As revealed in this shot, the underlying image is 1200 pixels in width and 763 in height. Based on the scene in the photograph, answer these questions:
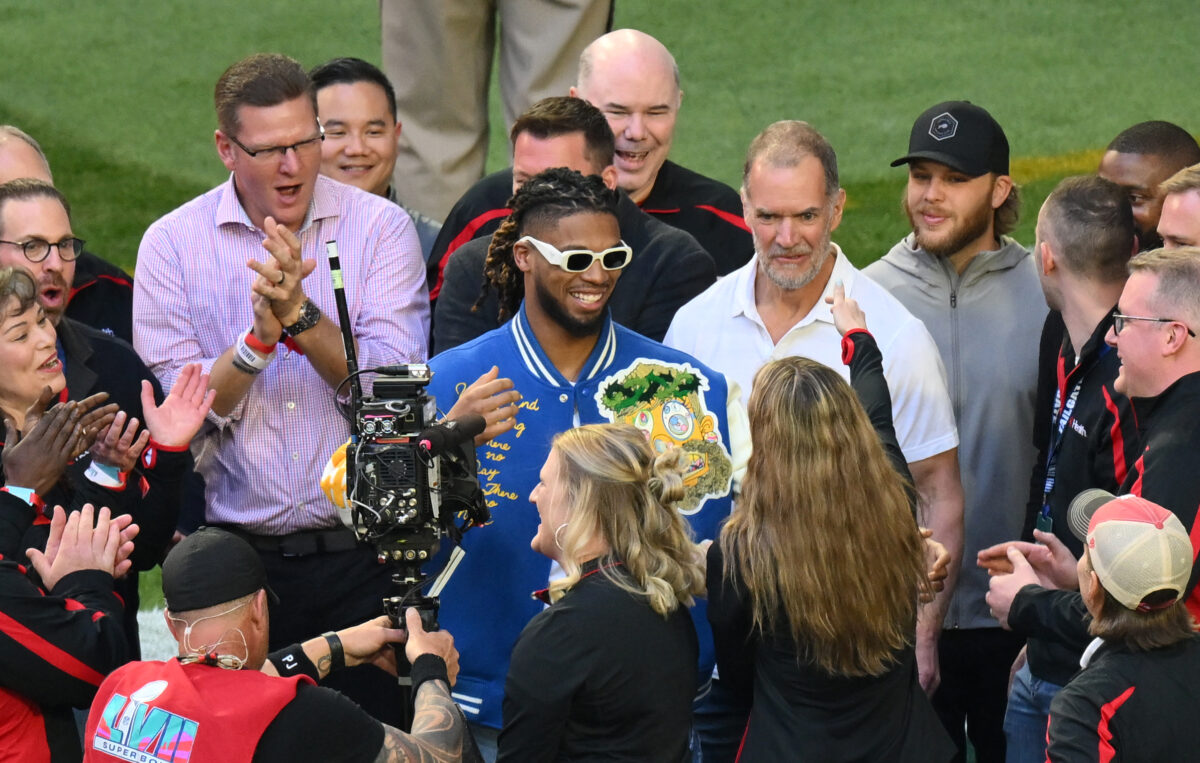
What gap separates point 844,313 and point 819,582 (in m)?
0.97

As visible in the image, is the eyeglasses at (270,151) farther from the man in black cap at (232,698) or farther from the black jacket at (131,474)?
the man in black cap at (232,698)

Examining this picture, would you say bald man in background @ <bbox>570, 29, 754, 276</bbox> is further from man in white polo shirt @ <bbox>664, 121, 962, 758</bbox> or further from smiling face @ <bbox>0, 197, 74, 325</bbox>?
smiling face @ <bbox>0, 197, 74, 325</bbox>

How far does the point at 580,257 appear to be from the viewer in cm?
375

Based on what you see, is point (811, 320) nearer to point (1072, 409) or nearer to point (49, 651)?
point (1072, 409)

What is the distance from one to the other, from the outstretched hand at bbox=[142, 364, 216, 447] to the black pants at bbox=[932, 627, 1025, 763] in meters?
2.28

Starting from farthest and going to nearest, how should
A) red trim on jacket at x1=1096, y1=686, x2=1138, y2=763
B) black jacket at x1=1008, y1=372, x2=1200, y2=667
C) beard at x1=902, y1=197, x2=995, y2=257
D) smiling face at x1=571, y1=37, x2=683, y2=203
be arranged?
1. smiling face at x1=571, y1=37, x2=683, y2=203
2. beard at x1=902, y1=197, x2=995, y2=257
3. black jacket at x1=1008, y1=372, x2=1200, y2=667
4. red trim on jacket at x1=1096, y1=686, x2=1138, y2=763

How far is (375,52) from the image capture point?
33.7ft

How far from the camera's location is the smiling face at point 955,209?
4.75m

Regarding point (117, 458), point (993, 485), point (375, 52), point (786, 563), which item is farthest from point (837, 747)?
point (375, 52)

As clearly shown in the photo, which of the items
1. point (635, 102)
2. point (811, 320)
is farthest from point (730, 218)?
point (811, 320)

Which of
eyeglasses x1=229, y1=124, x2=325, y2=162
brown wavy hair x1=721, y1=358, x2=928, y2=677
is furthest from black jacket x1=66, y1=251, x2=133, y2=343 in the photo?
brown wavy hair x1=721, y1=358, x2=928, y2=677

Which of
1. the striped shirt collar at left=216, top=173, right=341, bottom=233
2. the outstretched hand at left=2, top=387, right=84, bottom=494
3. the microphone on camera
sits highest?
the striped shirt collar at left=216, top=173, right=341, bottom=233

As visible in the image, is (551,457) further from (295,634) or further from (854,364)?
(295,634)

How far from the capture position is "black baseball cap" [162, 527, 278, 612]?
3102 millimetres
